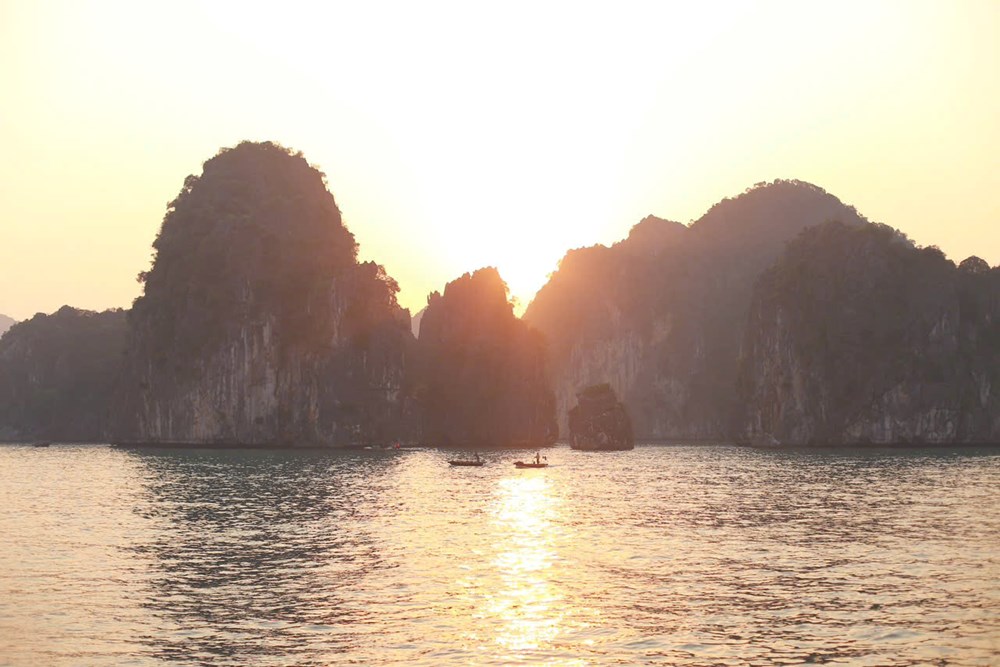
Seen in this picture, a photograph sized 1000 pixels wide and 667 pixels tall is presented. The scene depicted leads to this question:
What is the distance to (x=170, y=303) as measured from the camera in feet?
590

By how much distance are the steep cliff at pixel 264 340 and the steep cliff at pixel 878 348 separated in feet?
240

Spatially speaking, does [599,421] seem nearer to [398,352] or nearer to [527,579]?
[398,352]

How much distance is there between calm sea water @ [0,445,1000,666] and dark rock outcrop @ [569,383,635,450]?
312 ft

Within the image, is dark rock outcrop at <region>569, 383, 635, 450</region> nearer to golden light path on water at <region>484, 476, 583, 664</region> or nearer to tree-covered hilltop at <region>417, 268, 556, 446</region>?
tree-covered hilltop at <region>417, 268, 556, 446</region>

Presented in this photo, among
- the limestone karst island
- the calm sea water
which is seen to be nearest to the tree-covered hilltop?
the limestone karst island

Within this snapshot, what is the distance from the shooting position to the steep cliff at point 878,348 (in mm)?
171125

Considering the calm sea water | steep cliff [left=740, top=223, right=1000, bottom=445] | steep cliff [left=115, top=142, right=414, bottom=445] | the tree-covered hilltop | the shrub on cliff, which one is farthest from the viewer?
the tree-covered hilltop

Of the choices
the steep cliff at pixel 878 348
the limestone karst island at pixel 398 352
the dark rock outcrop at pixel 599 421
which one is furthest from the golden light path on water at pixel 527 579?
the steep cliff at pixel 878 348

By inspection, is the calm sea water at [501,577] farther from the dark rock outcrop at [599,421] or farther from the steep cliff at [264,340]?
the dark rock outcrop at [599,421]

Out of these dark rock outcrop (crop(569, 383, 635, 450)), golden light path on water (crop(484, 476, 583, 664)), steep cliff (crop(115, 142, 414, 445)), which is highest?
steep cliff (crop(115, 142, 414, 445))

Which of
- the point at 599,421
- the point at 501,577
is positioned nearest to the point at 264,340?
→ the point at 599,421

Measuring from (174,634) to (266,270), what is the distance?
151 metres

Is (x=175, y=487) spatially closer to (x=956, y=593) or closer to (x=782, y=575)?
(x=782, y=575)

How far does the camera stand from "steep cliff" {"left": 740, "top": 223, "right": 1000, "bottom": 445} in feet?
561
